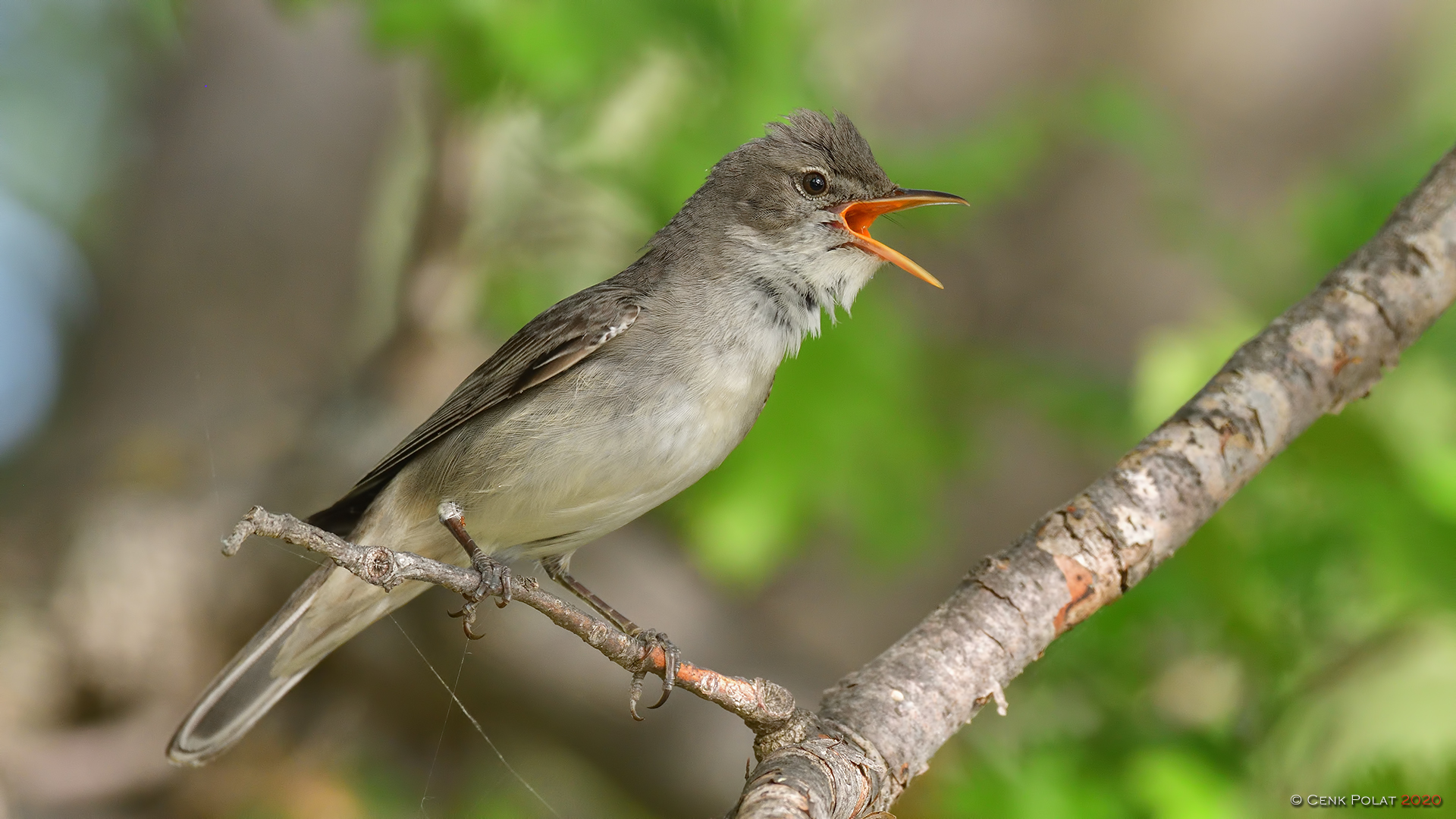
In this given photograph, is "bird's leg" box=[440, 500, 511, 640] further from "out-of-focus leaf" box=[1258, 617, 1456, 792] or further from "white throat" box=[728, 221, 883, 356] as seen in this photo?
"out-of-focus leaf" box=[1258, 617, 1456, 792]

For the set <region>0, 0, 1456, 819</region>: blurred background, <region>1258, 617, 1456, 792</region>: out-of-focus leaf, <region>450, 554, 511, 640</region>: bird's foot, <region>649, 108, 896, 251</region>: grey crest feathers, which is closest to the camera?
<region>450, 554, 511, 640</region>: bird's foot

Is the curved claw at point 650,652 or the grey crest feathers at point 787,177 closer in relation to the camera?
the curved claw at point 650,652

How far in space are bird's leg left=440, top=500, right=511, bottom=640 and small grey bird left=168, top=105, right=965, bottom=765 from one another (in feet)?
0.05

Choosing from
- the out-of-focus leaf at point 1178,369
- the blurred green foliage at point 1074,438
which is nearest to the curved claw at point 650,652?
the blurred green foliage at point 1074,438

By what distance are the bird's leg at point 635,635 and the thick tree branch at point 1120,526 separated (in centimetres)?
37

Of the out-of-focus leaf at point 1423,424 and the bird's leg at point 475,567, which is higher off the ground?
the out-of-focus leaf at point 1423,424

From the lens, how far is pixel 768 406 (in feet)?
13.3

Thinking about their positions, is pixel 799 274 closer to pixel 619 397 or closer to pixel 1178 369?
pixel 619 397

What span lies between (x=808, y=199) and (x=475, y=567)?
5.14 feet

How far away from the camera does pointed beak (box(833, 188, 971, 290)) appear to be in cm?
316

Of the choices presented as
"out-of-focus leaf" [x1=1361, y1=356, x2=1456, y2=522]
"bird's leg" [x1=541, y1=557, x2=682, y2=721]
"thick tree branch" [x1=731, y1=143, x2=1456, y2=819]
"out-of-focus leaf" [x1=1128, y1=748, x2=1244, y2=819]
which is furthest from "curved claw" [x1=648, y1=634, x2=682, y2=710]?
"out-of-focus leaf" [x1=1361, y1=356, x2=1456, y2=522]

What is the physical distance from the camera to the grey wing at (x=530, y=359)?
10.1 feet

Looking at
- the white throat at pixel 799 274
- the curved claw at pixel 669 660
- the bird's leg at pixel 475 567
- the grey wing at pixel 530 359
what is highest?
the white throat at pixel 799 274

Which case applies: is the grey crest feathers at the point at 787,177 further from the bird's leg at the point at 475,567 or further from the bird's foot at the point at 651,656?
the bird's foot at the point at 651,656
